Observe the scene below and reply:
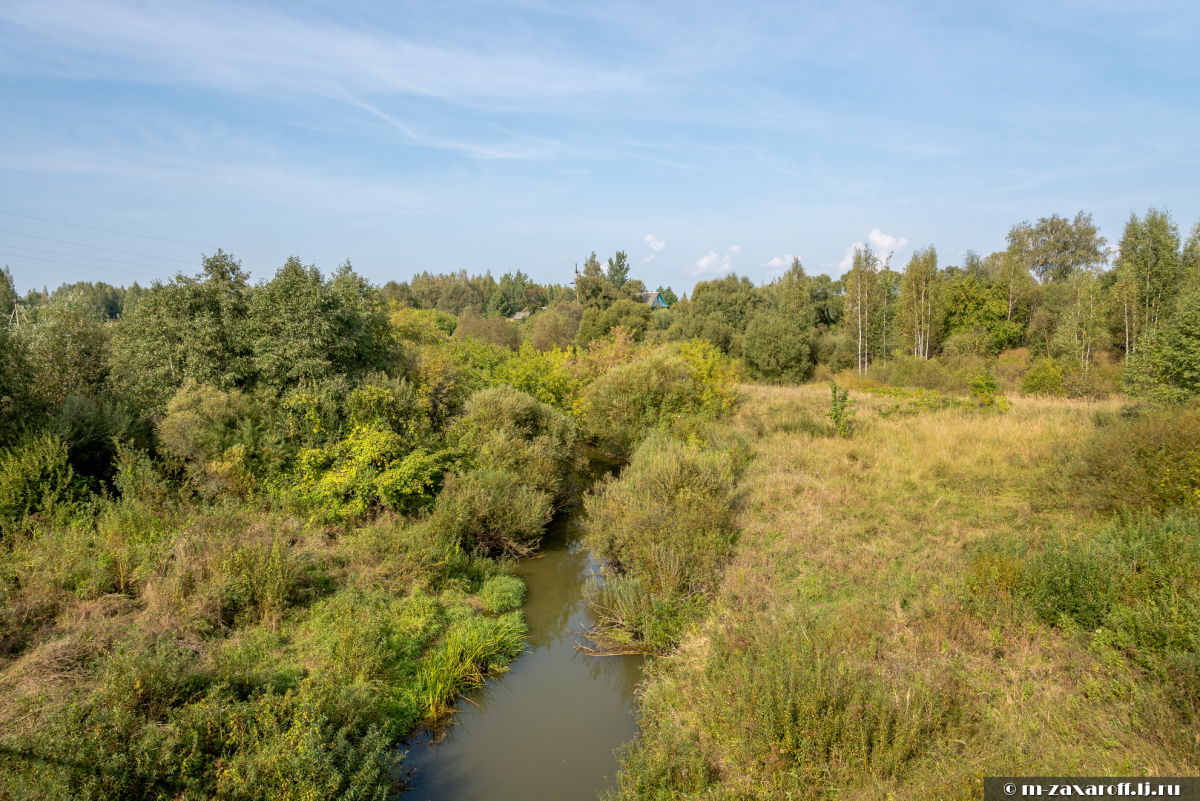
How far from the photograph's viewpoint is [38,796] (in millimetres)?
4613

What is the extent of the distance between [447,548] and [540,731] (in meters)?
4.61

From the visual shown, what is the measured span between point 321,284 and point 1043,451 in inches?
721

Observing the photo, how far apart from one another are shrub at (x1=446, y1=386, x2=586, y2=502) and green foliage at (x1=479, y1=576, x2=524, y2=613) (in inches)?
125

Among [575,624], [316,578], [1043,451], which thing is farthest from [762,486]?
[316,578]

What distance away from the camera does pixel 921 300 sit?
38.9 metres

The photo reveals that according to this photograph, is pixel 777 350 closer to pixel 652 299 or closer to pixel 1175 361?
pixel 1175 361

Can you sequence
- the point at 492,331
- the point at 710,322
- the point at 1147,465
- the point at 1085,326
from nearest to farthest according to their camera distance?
the point at 1147,465 → the point at 1085,326 → the point at 710,322 → the point at 492,331

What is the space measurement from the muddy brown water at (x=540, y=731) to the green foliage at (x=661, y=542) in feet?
2.36

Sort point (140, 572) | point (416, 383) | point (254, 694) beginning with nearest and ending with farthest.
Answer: point (254, 694) < point (140, 572) < point (416, 383)

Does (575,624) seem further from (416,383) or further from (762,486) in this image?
(416,383)

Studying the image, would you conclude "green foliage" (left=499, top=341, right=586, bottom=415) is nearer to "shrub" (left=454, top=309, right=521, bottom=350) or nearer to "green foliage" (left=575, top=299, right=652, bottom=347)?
"green foliage" (left=575, top=299, right=652, bottom=347)

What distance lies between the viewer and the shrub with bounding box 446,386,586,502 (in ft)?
48.9

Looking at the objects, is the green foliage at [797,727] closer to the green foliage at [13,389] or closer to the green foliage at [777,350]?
the green foliage at [13,389]

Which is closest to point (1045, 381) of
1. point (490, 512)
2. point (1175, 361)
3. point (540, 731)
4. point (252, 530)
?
point (1175, 361)
